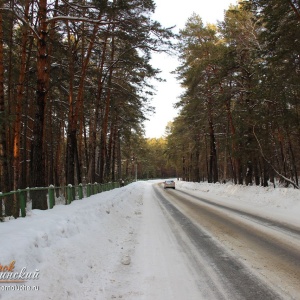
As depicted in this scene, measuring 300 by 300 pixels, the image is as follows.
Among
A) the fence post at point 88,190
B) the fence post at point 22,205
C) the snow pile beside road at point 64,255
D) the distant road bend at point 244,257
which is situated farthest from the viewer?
the fence post at point 88,190

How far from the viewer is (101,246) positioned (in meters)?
6.43

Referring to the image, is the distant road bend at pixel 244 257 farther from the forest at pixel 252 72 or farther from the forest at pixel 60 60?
the forest at pixel 252 72

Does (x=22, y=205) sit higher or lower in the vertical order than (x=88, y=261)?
higher

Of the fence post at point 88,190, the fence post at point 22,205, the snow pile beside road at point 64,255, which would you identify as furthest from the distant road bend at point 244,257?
the fence post at point 88,190

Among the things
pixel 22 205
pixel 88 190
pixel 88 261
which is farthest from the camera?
pixel 88 190

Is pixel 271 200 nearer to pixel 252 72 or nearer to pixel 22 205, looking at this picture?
pixel 252 72

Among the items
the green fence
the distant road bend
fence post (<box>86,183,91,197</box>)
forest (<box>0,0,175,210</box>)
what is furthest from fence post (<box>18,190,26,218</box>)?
fence post (<box>86,183,91,197</box>)

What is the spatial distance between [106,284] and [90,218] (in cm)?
403

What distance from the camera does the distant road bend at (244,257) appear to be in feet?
13.5

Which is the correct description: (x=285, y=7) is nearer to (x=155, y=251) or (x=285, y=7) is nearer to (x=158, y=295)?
(x=155, y=251)

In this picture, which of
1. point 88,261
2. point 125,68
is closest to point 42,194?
point 88,261

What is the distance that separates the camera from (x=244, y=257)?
5.66 m

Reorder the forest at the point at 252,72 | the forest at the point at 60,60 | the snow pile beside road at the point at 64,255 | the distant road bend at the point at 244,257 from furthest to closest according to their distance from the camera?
the forest at the point at 252,72 → the forest at the point at 60,60 → the distant road bend at the point at 244,257 → the snow pile beside road at the point at 64,255

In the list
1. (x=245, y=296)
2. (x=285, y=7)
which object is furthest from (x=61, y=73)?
(x=245, y=296)
